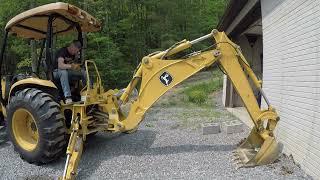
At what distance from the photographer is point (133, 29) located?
3344 cm

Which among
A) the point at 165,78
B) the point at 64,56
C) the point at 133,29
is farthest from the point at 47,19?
the point at 133,29

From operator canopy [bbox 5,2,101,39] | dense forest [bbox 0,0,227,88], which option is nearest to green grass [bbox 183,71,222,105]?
dense forest [bbox 0,0,227,88]

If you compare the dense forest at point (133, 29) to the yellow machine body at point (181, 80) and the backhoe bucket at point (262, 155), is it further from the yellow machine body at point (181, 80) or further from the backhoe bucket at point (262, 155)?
the backhoe bucket at point (262, 155)

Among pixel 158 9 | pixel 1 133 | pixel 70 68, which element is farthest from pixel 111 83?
pixel 70 68

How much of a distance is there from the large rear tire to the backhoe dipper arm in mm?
1165

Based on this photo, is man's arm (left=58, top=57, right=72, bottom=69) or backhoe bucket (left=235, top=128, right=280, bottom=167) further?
man's arm (left=58, top=57, right=72, bottom=69)

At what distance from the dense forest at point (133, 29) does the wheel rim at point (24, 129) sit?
17.1m

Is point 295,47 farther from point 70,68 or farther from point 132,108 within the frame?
point 70,68

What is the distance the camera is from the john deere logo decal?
22.1 ft

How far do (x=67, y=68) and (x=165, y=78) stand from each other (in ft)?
5.86

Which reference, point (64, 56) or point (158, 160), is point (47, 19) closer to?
point (64, 56)

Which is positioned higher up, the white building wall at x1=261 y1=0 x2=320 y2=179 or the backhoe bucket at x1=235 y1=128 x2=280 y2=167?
the white building wall at x1=261 y1=0 x2=320 y2=179

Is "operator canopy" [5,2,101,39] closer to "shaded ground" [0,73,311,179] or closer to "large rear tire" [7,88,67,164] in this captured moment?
"large rear tire" [7,88,67,164]

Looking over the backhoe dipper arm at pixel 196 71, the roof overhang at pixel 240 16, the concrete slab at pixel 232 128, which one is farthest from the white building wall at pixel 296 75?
the roof overhang at pixel 240 16
